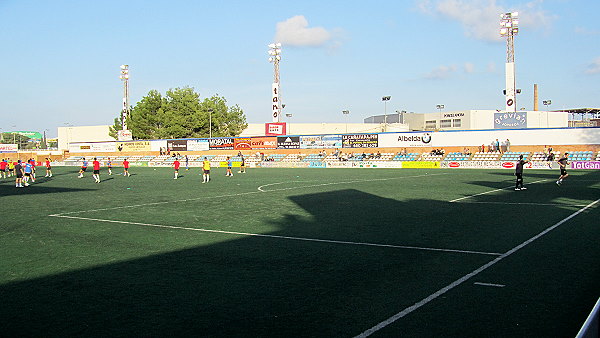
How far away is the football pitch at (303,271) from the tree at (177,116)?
75746 millimetres

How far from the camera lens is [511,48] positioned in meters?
52.3

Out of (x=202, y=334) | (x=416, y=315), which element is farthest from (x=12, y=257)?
(x=416, y=315)

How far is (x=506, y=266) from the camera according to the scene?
28.9 feet

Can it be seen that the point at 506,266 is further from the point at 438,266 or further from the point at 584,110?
the point at 584,110

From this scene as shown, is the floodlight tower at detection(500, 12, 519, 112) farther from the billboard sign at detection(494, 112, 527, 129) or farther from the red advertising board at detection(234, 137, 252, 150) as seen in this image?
the red advertising board at detection(234, 137, 252, 150)

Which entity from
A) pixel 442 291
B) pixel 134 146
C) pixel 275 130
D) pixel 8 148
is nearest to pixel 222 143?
pixel 275 130

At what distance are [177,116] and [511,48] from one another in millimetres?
60087

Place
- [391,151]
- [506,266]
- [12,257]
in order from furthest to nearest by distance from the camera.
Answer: [391,151] → [12,257] → [506,266]

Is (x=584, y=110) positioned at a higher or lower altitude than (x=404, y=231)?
higher

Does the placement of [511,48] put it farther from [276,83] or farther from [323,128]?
[323,128]

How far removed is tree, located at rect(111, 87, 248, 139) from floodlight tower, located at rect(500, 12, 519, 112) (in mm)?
56076

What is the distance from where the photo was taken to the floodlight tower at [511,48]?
52062mm

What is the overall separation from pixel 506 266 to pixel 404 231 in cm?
405

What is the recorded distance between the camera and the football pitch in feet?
19.9
